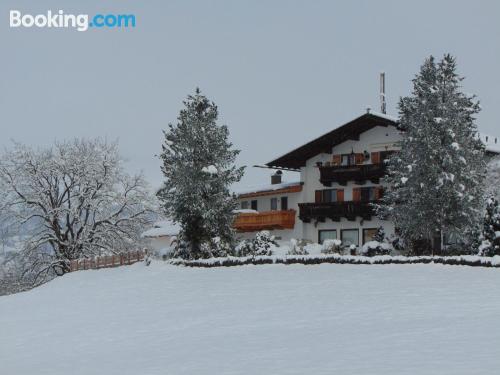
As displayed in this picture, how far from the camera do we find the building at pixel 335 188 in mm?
53812

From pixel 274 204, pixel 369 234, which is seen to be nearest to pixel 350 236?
pixel 369 234

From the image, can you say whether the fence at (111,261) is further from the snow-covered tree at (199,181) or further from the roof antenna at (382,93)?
the roof antenna at (382,93)

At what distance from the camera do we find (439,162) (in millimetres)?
43125

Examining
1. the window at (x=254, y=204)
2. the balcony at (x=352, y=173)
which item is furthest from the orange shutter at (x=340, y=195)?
the window at (x=254, y=204)

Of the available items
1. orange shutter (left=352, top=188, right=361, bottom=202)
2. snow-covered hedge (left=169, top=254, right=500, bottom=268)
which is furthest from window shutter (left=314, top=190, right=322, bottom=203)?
snow-covered hedge (left=169, top=254, right=500, bottom=268)

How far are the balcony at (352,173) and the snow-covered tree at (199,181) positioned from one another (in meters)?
8.56

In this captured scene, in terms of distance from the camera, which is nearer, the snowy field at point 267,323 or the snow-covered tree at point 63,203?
the snowy field at point 267,323

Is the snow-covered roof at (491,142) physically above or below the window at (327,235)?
above

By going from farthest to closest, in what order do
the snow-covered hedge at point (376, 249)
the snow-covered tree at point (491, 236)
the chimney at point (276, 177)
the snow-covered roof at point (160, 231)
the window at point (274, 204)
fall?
1. the snow-covered roof at point (160, 231)
2. the chimney at point (276, 177)
3. the window at point (274, 204)
4. the snow-covered hedge at point (376, 249)
5. the snow-covered tree at point (491, 236)

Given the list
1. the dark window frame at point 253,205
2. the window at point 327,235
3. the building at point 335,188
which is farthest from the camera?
the dark window frame at point 253,205

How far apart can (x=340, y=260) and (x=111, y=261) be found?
19.2 m

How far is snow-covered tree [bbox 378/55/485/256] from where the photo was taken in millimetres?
42562

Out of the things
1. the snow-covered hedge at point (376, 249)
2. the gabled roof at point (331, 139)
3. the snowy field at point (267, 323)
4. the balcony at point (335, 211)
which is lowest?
the snowy field at point (267, 323)

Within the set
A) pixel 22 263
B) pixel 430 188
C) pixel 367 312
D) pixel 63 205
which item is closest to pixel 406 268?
pixel 430 188
